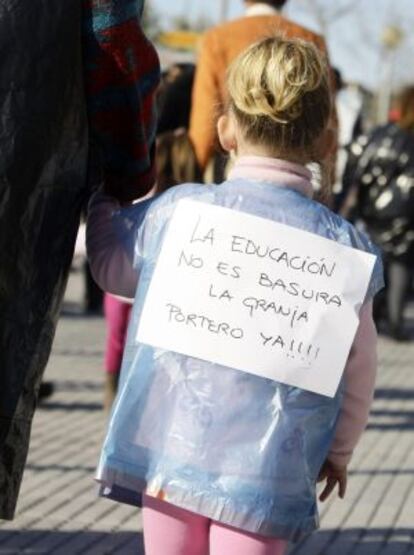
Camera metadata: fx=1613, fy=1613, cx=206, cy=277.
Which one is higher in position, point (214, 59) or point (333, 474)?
point (214, 59)

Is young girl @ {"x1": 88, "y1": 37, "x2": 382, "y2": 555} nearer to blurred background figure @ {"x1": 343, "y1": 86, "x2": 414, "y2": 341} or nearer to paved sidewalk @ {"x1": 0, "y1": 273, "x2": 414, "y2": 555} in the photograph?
paved sidewalk @ {"x1": 0, "y1": 273, "x2": 414, "y2": 555}

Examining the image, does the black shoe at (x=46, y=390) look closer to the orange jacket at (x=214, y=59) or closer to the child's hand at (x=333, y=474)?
the orange jacket at (x=214, y=59)

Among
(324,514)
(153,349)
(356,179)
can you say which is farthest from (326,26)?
(153,349)

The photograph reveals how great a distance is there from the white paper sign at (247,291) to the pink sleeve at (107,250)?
0.32 feet

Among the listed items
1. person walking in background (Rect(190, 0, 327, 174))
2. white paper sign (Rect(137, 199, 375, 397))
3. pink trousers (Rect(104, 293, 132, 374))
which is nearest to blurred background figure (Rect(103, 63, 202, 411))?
pink trousers (Rect(104, 293, 132, 374))

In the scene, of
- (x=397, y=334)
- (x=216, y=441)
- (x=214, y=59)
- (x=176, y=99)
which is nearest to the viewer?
(x=216, y=441)

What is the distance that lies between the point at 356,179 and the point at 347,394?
31.7ft

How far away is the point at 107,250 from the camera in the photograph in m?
3.36

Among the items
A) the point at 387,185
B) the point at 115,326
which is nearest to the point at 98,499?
the point at 115,326

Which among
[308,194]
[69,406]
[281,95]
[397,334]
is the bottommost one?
[397,334]

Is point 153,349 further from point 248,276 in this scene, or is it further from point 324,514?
point 324,514

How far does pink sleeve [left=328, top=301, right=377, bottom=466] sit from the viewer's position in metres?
3.36

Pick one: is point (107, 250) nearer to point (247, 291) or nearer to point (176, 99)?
point (247, 291)

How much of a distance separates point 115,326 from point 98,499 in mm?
1702
